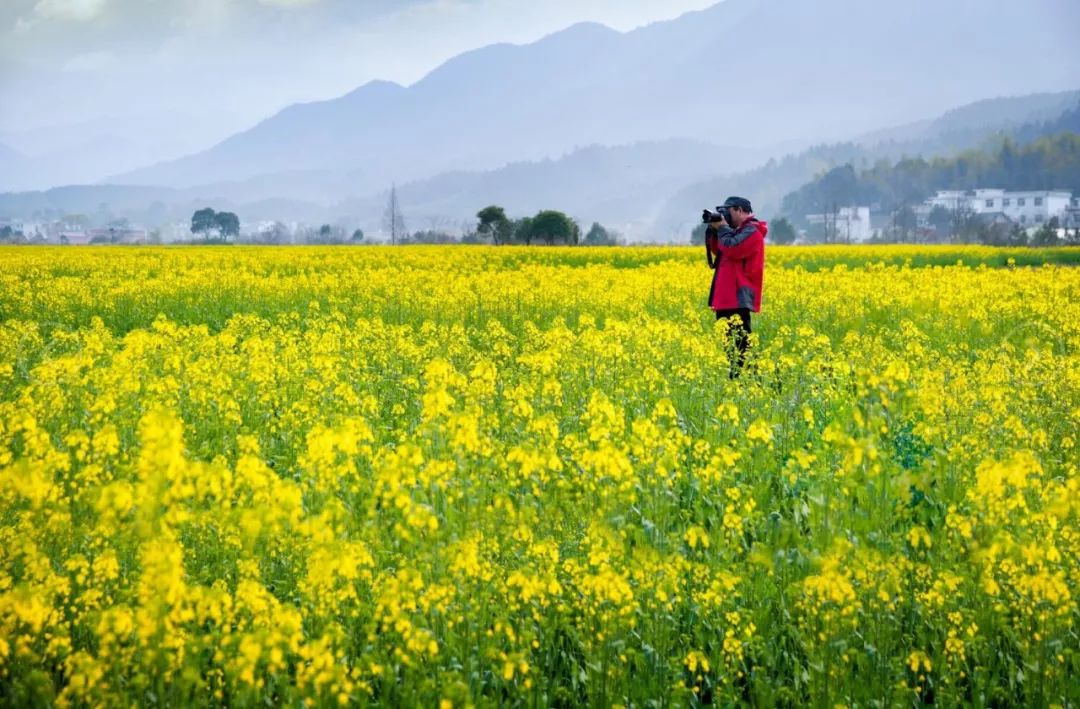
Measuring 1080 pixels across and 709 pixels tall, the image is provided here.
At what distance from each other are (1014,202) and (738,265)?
6956 inches

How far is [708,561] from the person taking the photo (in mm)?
5305

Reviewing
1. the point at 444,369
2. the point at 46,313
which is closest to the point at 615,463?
the point at 444,369

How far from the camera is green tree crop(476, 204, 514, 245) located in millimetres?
71312

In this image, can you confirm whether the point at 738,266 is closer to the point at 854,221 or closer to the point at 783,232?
the point at 783,232

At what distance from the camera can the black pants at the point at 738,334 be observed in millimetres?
9961

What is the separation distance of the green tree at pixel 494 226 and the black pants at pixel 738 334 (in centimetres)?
6058

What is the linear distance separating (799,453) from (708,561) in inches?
31.9

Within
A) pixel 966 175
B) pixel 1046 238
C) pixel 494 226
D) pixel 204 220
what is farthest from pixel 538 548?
pixel 966 175

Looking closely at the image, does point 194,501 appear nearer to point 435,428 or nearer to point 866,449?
point 435,428

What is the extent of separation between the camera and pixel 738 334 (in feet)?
34.6

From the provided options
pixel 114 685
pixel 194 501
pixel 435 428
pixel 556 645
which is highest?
pixel 435 428

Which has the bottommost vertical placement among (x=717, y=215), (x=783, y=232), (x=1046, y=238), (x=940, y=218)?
(x=717, y=215)

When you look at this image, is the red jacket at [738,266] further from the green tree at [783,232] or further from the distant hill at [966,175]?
the distant hill at [966,175]

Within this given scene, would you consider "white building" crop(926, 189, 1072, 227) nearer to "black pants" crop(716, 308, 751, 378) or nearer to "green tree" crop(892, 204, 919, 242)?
"green tree" crop(892, 204, 919, 242)
